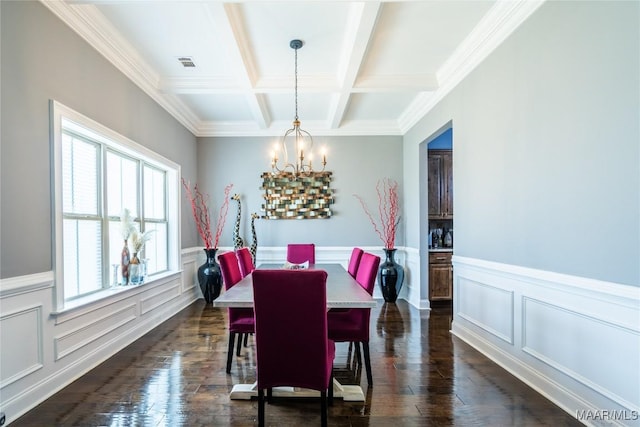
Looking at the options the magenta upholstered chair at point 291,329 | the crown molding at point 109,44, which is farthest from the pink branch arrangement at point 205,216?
the magenta upholstered chair at point 291,329

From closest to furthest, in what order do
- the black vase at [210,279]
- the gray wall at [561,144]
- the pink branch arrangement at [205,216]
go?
the gray wall at [561,144] → the black vase at [210,279] → the pink branch arrangement at [205,216]

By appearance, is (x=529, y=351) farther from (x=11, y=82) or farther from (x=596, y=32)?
(x=11, y=82)

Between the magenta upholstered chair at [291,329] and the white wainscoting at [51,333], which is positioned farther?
the white wainscoting at [51,333]

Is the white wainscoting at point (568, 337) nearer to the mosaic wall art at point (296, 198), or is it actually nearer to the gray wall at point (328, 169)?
the gray wall at point (328, 169)

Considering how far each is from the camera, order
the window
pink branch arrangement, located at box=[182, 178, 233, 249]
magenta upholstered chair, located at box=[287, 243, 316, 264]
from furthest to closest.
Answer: pink branch arrangement, located at box=[182, 178, 233, 249], magenta upholstered chair, located at box=[287, 243, 316, 264], the window

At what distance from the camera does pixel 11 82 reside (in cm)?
208

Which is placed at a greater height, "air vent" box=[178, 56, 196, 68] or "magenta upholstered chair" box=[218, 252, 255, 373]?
"air vent" box=[178, 56, 196, 68]

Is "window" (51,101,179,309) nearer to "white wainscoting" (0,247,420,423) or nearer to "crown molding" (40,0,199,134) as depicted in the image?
"white wainscoting" (0,247,420,423)

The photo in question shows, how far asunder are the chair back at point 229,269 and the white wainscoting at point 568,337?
2.35 metres

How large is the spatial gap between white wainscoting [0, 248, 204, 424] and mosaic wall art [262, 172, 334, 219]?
2.59m

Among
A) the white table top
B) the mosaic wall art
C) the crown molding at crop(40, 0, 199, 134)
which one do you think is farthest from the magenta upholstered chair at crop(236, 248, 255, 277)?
the crown molding at crop(40, 0, 199, 134)

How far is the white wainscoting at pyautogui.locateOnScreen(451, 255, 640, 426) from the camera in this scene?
5.81 ft

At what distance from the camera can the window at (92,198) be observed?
249cm

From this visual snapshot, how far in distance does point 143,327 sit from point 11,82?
2.67m
